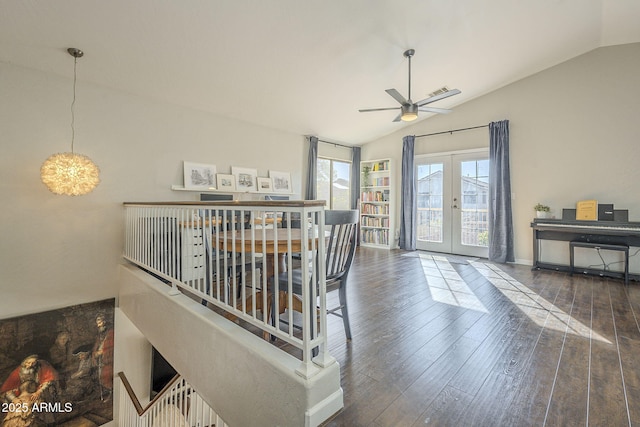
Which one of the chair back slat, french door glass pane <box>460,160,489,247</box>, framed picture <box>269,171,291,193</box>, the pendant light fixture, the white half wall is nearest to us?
the white half wall

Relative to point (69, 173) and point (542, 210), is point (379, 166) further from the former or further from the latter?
point (69, 173)

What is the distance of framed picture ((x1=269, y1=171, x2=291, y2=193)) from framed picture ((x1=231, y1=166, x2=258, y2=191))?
385 mm

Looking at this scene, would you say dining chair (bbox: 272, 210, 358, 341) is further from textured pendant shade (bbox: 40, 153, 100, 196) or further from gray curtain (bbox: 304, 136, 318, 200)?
gray curtain (bbox: 304, 136, 318, 200)

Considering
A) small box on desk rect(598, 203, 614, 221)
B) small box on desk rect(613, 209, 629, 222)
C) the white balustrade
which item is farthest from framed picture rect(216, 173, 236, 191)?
small box on desk rect(613, 209, 629, 222)

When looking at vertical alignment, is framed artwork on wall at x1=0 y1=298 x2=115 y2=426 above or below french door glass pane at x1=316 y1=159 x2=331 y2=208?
below

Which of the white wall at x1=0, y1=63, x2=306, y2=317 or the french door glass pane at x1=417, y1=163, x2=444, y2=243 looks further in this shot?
the french door glass pane at x1=417, y1=163, x2=444, y2=243

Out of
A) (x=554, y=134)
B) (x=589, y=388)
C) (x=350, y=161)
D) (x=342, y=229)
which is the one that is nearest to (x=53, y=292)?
(x=342, y=229)

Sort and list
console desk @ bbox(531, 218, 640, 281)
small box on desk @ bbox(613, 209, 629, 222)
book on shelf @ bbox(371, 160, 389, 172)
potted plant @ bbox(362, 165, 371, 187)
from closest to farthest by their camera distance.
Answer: console desk @ bbox(531, 218, 640, 281)
small box on desk @ bbox(613, 209, 629, 222)
book on shelf @ bbox(371, 160, 389, 172)
potted plant @ bbox(362, 165, 371, 187)

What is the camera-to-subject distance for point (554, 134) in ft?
14.7

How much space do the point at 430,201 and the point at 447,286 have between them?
283 centimetres

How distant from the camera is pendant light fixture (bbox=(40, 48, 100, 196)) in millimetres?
2762

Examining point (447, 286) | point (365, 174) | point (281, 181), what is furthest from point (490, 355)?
point (365, 174)

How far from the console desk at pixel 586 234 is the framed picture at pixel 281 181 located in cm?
416

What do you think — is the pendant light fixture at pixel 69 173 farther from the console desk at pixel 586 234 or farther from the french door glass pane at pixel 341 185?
the console desk at pixel 586 234
